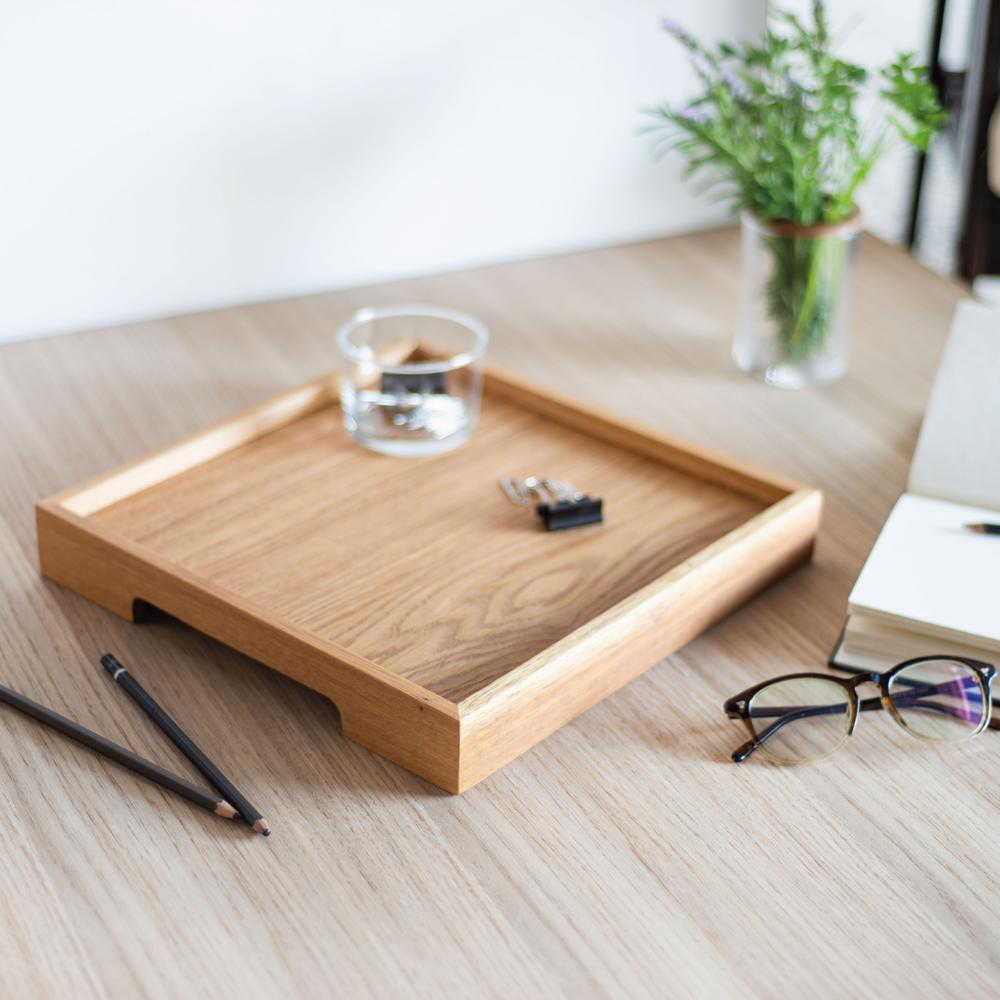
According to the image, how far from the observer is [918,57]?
189 centimetres

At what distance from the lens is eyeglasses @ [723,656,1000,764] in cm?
95

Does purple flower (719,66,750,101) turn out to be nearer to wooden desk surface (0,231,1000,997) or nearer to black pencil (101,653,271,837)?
wooden desk surface (0,231,1000,997)

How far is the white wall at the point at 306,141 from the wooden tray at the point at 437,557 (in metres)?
0.38

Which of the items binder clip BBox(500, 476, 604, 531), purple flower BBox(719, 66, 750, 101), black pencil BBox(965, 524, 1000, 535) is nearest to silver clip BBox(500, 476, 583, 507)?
binder clip BBox(500, 476, 604, 531)

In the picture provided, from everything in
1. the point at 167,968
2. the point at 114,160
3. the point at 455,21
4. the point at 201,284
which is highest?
the point at 455,21

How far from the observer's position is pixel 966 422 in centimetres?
112

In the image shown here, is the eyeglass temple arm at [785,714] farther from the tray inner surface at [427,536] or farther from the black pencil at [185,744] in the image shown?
the black pencil at [185,744]

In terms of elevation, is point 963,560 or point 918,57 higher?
point 918,57

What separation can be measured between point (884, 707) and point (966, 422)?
282 mm

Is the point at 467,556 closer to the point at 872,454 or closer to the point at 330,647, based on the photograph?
the point at 330,647

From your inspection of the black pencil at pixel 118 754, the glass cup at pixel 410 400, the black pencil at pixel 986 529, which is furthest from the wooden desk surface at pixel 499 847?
the glass cup at pixel 410 400

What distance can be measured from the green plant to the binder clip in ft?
1.26

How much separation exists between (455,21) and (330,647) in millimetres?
909

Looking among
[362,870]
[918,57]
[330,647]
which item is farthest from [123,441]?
[918,57]
